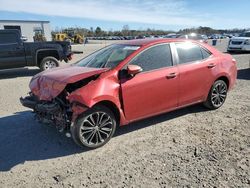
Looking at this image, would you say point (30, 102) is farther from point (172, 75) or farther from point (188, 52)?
point (188, 52)

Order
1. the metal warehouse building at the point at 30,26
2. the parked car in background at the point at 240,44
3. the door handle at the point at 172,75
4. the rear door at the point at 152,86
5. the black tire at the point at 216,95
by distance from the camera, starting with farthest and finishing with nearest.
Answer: the metal warehouse building at the point at 30,26 → the parked car in background at the point at 240,44 → the black tire at the point at 216,95 → the door handle at the point at 172,75 → the rear door at the point at 152,86

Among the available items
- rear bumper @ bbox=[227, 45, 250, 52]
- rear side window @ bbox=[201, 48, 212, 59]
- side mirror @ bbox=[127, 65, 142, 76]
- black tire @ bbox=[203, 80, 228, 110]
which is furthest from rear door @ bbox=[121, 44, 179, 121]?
rear bumper @ bbox=[227, 45, 250, 52]

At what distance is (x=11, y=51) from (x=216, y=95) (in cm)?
862

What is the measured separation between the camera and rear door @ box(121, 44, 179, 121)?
4.40 m

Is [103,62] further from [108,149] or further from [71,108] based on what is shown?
[108,149]

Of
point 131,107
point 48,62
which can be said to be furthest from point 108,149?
point 48,62

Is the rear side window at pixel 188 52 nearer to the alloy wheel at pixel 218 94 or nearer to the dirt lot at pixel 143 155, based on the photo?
the alloy wheel at pixel 218 94

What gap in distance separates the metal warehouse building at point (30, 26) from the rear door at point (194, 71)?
162 ft

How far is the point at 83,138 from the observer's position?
4109mm

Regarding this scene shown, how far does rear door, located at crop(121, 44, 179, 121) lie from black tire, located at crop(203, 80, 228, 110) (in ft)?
3.58

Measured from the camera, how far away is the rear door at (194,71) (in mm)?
5098

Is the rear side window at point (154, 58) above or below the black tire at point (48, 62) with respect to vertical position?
above

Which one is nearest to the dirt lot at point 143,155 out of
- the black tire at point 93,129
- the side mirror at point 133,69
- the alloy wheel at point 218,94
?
the black tire at point 93,129

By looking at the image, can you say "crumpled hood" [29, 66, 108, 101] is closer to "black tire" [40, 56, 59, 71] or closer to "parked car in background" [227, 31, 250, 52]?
"black tire" [40, 56, 59, 71]
